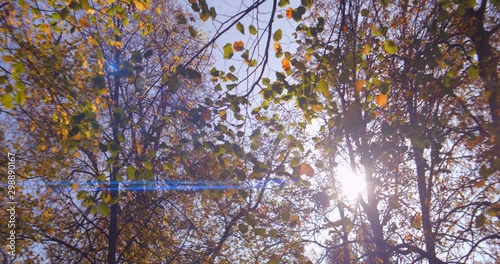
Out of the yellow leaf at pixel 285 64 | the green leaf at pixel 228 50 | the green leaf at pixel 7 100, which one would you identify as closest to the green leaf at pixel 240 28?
the green leaf at pixel 228 50

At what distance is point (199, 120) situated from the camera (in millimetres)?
3713

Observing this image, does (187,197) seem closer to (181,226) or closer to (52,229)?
(181,226)

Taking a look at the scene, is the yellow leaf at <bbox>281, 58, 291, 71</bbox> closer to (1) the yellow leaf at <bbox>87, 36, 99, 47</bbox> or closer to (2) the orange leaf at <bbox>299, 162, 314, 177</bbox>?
(2) the orange leaf at <bbox>299, 162, 314, 177</bbox>

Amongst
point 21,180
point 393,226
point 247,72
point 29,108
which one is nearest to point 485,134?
point 247,72

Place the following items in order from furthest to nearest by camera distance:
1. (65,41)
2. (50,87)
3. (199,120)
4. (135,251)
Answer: (135,251), (65,41), (50,87), (199,120)

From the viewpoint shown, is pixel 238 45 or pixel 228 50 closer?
pixel 228 50

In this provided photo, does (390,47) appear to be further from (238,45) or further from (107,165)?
(107,165)

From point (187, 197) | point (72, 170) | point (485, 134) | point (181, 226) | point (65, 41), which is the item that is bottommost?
point (485, 134)

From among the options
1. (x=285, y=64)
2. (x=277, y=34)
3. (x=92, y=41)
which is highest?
(x=92, y=41)

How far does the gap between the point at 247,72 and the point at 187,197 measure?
592cm

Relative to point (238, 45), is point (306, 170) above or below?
below

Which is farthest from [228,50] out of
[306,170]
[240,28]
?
[306,170]

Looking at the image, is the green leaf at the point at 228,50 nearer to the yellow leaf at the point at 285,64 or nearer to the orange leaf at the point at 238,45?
the orange leaf at the point at 238,45

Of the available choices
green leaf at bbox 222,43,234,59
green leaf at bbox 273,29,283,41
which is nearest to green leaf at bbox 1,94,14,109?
green leaf at bbox 222,43,234,59
